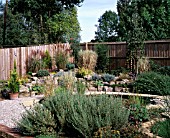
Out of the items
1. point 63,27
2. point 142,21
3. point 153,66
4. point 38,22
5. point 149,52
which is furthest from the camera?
point 38,22

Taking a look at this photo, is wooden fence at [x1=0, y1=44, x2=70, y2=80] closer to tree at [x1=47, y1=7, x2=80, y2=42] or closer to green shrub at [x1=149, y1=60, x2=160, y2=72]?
green shrub at [x1=149, y1=60, x2=160, y2=72]

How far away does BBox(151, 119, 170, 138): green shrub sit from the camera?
164 inches

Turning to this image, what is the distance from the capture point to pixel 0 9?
89.5 ft

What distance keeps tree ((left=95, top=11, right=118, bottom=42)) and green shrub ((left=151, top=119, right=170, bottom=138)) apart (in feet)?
68.7

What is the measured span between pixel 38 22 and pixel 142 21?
34.8ft

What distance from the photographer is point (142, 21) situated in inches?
835

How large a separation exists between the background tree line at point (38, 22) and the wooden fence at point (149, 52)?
7639mm

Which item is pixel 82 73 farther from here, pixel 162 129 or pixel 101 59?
pixel 162 129

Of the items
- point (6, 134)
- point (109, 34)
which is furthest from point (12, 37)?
point (6, 134)

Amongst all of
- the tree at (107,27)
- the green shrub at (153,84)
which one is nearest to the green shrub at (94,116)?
the green shrub at (153,84)

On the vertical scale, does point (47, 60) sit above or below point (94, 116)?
above

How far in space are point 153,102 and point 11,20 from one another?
63.7 ft

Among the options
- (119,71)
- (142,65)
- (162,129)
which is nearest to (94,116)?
(162,129)

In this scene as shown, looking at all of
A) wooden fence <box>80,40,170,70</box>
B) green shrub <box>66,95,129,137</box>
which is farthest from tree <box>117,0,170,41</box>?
green shrub <box>66,95,129,137</box>
